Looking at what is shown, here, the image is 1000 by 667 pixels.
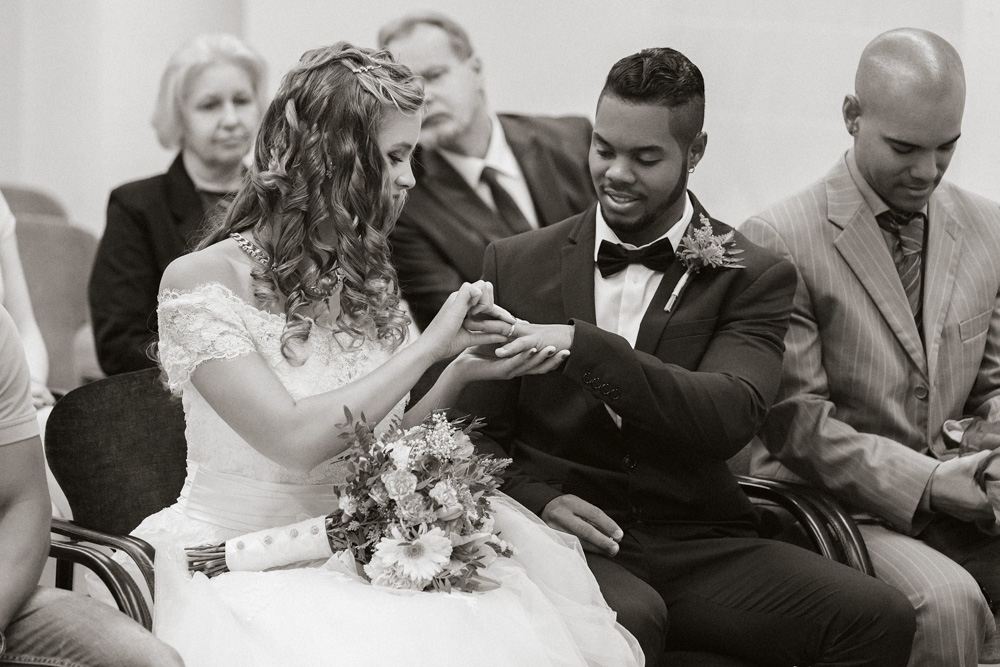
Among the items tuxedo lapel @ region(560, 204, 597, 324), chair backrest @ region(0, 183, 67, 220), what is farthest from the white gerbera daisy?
chair backrest @ region(0, 183, 67, 220)

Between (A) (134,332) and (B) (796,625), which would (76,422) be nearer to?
(A) (134,332)

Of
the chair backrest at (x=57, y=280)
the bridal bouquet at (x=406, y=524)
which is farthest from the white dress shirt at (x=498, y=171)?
the chair backrest at (x=57, y=280)

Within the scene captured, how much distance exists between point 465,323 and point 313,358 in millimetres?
365

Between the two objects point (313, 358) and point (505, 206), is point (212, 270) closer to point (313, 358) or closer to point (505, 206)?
point (313, 358)

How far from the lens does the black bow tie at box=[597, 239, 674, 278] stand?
3053 millimetres

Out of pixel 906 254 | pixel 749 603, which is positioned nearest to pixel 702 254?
pixel 906 254

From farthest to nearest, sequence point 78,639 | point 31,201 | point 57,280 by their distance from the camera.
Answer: point 31,201, point 57,280, point 78,639

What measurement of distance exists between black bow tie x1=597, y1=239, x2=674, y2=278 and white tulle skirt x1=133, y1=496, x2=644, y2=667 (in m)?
0.75

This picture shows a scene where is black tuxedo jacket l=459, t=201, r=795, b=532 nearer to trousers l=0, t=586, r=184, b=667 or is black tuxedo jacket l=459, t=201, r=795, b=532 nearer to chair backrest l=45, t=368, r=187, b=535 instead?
chair backrest l=45, t=368, r=187, b=535

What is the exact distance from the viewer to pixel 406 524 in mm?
2453

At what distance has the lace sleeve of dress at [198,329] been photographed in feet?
8.70

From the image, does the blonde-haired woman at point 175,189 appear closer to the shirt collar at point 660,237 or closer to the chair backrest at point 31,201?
the shirt collar at point 660,237

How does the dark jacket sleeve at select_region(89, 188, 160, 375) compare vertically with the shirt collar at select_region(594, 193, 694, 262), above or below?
below

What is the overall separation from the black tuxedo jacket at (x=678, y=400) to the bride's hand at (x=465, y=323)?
0.88ft
